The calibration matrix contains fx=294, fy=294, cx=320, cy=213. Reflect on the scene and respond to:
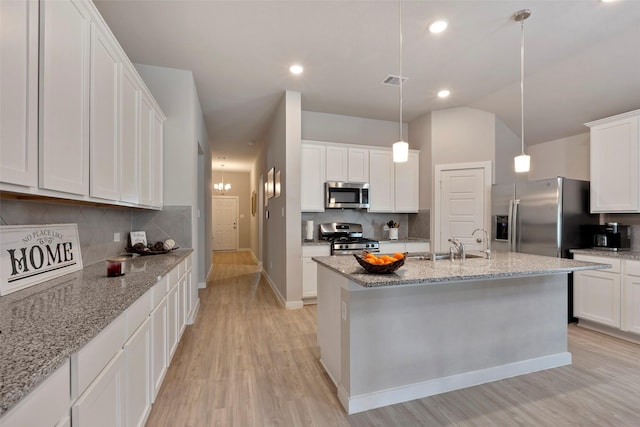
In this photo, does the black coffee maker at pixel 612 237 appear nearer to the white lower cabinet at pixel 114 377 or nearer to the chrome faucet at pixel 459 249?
the chrome faucet at pixel 459 249

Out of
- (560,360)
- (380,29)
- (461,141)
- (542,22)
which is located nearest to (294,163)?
Result: (380,29)

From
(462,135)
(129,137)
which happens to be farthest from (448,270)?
(462,135)

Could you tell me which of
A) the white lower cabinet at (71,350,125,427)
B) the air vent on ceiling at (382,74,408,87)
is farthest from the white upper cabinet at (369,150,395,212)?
the white lower cabinet at (71,350,125,427)

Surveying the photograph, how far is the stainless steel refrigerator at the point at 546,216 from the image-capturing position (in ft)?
11.5

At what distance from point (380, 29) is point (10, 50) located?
8.51 feet

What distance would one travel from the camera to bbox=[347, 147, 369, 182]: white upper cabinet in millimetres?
4621

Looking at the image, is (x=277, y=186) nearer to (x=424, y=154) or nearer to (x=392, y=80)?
(x=392, y=80)

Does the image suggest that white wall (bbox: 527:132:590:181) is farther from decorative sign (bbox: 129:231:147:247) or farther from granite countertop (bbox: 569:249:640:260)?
decorative sign (bbox: 129:231:147:247)

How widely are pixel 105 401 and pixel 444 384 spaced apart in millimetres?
2074

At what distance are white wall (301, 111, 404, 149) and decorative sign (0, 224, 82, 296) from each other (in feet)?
11.6

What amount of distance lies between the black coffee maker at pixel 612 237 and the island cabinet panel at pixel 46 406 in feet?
16.0

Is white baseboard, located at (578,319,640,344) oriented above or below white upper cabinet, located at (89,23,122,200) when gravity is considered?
below

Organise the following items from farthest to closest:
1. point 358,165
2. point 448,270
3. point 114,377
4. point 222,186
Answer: point 222,186 < point 358,165 < point 448,270 < point 114,377

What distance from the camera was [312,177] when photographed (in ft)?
14.5
